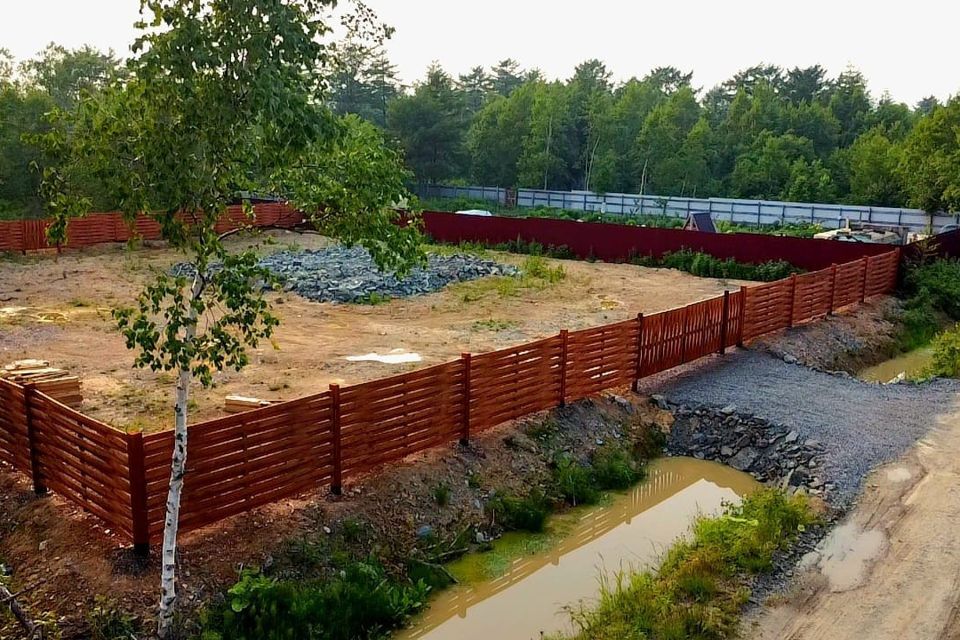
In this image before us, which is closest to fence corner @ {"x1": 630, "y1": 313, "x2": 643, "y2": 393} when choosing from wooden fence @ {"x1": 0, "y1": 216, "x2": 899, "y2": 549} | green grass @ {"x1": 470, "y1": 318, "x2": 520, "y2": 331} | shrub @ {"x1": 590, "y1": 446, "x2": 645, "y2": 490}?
wooden fence @ {"x1": 0, "y1": 216, "x2": 899, "y2": 549}

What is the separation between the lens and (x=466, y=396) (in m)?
9.65

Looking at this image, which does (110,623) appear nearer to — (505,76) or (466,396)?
(466,396)

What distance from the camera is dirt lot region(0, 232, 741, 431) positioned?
12.1 metres

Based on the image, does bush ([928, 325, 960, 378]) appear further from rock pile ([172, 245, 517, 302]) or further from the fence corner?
rock pile ([172, 245, 517, 302])

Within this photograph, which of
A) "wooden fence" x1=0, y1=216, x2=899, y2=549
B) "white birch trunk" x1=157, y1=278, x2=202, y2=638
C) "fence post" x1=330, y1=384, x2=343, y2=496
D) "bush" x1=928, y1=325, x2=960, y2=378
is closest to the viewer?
"white birch trunk" x1=157, y1=278, x2=202, y2=638

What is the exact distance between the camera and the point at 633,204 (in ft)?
171

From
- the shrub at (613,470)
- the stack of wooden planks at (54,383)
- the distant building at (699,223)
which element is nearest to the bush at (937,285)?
the distant building at (699,223)

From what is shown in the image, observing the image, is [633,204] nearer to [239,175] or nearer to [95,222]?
[95,222]

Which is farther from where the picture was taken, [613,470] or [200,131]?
[613,470]

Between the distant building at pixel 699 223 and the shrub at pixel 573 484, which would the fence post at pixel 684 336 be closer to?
the shrub at pixel 573 484

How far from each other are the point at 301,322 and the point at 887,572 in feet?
42.1

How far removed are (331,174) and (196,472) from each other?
9.85ft

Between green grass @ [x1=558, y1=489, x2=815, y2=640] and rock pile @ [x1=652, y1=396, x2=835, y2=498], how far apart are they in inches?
47.7

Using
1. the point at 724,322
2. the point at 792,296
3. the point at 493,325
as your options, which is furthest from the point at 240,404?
the point at 792,296
